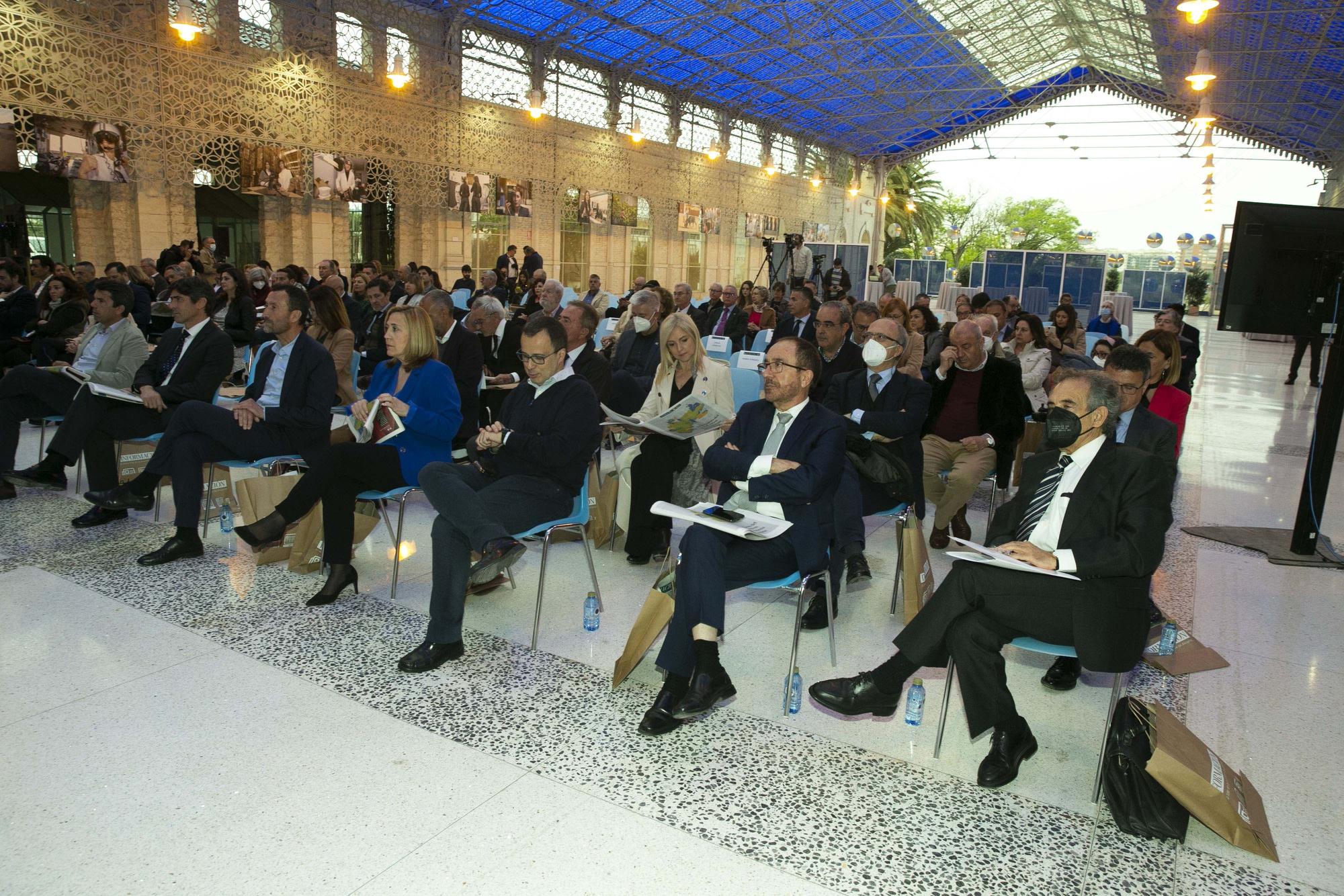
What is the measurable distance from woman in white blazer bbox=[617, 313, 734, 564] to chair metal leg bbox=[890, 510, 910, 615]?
1079mm

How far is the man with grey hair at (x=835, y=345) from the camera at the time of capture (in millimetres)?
5148

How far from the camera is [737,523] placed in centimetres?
294

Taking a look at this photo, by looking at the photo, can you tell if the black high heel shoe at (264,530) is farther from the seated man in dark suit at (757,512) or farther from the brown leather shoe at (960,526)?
the brown leather shoe at (960,526)

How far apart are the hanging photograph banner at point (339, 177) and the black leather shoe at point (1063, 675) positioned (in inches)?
525

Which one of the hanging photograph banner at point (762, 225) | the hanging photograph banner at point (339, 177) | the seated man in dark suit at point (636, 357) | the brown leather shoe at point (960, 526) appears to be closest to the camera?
the brown leather shoe at point (960, 526)

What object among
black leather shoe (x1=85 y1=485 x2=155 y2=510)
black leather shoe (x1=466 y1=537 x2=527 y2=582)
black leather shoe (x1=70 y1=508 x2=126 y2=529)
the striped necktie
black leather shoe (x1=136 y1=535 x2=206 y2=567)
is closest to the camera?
the striped necktie

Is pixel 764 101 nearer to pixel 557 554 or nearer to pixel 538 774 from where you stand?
pixel 557 554

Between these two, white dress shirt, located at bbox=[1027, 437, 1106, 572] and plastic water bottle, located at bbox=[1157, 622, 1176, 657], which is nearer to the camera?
white dress shirt, located at bbox=[1027, 437, 1106, 572]

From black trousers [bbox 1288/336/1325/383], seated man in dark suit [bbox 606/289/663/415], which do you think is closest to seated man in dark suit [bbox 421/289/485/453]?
seated man in dark suit [bbox 606/289/663/415]

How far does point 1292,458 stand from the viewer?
807cm

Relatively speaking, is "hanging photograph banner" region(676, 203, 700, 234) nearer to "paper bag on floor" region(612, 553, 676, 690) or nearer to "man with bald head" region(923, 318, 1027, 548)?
"man with bald head" region(923, 318, 1027, 548)

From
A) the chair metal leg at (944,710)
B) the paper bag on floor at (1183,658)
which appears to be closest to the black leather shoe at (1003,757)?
the chair metal leg at (944,710)

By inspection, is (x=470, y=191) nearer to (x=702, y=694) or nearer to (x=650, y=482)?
(x=650, y=482)

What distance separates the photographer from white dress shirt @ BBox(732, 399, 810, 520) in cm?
319
